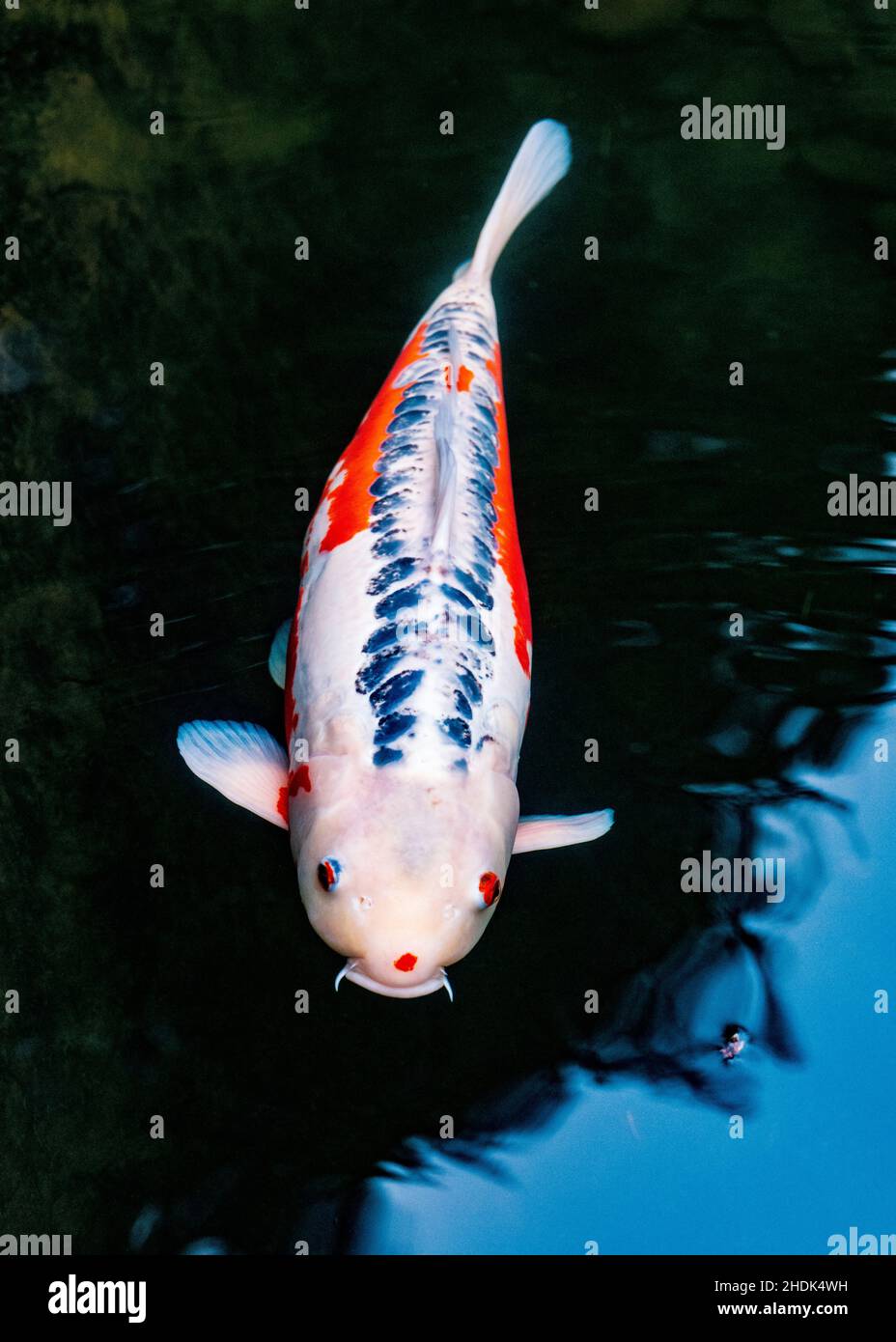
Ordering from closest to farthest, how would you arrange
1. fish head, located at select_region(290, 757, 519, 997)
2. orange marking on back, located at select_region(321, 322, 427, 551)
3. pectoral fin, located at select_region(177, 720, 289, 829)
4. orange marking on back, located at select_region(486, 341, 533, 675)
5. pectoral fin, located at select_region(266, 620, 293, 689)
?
fish head, located at select_region(290, 757, 519, 997)
pectoral fin, located at select_region(177, 720, 289, 829)
orange marking on back, located at select_region(486, 341, 533, 675)
orange marking on back, located at select_region(321, 322, 427, 551)
pectoral fin, located at select_region(266, 620, 293, 689)

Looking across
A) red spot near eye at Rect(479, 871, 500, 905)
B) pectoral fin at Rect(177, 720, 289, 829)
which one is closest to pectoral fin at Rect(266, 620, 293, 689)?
pectoral fin at Rect(177, 720, 289, 829)

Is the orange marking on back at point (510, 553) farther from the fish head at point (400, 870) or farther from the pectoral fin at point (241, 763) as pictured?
the pectoral fin at point (241, 763)

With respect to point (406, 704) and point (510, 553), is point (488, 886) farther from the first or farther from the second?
point (510, 553)

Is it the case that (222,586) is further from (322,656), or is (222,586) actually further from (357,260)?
(357,260)

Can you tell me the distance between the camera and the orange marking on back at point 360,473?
4.28m

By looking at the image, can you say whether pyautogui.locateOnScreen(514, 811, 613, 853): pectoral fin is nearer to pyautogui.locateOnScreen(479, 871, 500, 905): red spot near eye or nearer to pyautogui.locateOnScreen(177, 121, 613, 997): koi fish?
pyautogui.locateOnScreen(177, 121, 613, 997): koi fish

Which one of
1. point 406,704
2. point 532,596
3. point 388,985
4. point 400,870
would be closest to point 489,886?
point 400,870

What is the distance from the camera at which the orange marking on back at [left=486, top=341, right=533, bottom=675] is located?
4148 mm

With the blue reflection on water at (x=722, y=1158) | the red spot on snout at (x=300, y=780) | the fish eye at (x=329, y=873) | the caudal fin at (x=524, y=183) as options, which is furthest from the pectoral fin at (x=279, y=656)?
the caudal fin at (x=524, y=183)

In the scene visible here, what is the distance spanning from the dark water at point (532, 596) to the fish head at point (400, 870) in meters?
0.68

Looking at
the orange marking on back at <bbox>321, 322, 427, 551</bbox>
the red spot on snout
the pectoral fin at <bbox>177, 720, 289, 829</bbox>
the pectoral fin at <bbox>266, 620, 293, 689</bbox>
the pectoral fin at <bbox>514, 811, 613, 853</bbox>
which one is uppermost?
the orange marking on back at <bbox>321, 322, 427, 551</bbox>

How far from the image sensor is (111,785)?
4539 millimetres

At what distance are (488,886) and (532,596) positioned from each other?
5.71 ft

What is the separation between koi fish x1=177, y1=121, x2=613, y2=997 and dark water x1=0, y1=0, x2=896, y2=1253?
20.0 inches
